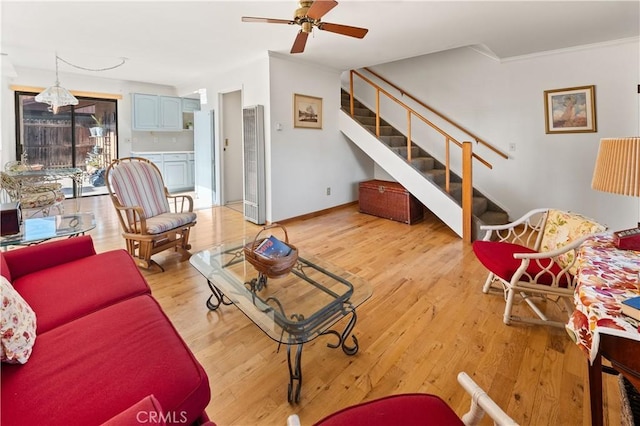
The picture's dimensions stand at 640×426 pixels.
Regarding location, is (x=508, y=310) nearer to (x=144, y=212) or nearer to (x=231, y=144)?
(x=144, y=212)

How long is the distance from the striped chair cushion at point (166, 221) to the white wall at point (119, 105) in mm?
4275

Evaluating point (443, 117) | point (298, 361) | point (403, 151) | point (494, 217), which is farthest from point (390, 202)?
point (298, 361)

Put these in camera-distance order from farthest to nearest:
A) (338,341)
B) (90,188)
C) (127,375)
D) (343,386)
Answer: (90,188)
(338,341)
(343,386)
(127,375)

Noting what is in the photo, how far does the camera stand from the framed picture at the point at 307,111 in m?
4.89

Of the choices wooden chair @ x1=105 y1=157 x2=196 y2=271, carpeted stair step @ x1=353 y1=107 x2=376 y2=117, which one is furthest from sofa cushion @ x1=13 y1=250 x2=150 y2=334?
carpeted stair step @ x1=353 y1=107 x2=376 y2=117

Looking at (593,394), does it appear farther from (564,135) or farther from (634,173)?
(564,135)

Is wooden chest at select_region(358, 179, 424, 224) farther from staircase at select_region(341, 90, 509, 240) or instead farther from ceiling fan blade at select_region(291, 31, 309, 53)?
ceiling fan blade at select_region(291, 31, 309, 53)

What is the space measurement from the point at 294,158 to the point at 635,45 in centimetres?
444

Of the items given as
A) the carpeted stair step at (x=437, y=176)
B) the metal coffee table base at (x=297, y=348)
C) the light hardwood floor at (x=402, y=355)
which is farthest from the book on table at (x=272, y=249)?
the carpeted stair step at (x=437, y=176)

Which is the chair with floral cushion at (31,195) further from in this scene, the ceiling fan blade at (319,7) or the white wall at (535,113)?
the white wall at (535,113)

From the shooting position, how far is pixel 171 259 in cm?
339

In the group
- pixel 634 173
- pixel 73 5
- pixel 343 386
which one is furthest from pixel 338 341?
pixel 73 5

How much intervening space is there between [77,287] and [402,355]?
1849 millimetres

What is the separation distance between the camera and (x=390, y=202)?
5074mm
